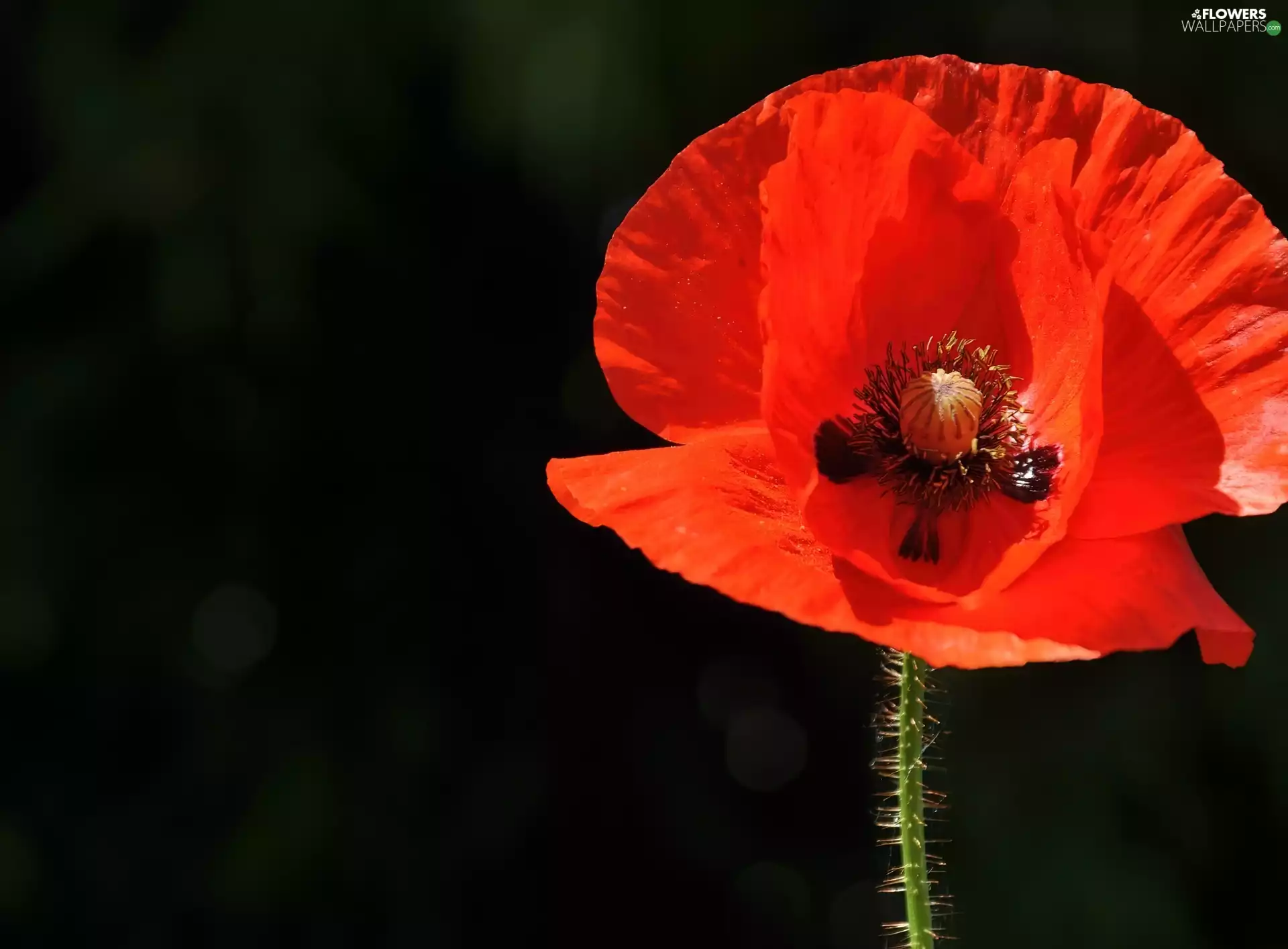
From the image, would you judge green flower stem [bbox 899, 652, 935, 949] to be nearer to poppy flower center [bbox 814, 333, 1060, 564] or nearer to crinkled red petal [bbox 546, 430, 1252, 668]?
crinkled red petal [bbox 546, 430, 1252, 668]

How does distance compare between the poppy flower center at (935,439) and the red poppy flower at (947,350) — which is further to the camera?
the poppy flower center at (935,439)

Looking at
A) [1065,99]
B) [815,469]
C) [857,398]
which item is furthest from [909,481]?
[1065,99]

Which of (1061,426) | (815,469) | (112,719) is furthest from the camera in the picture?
(112,719)

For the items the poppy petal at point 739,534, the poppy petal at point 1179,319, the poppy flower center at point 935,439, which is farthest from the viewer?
Result: the poppy flower center at point 935,439

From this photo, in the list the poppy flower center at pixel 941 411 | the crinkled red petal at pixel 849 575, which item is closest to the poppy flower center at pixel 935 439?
the poppy flower center at pixel 941 411

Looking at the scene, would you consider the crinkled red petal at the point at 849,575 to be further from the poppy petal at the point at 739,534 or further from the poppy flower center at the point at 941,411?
the poppy flower center at the point at 941,411

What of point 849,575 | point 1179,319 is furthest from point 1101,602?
point 1179,319

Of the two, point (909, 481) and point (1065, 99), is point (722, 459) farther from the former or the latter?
point (1065, 99)

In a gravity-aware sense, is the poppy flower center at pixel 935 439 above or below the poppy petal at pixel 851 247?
below

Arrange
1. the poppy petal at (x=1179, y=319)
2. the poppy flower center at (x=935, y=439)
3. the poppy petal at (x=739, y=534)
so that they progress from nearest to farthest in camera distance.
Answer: the poppy petal at (x=739, y=534) → the poppy petal at (x=1179, y=319) → the poppy flower center at (x=935, y=439)
